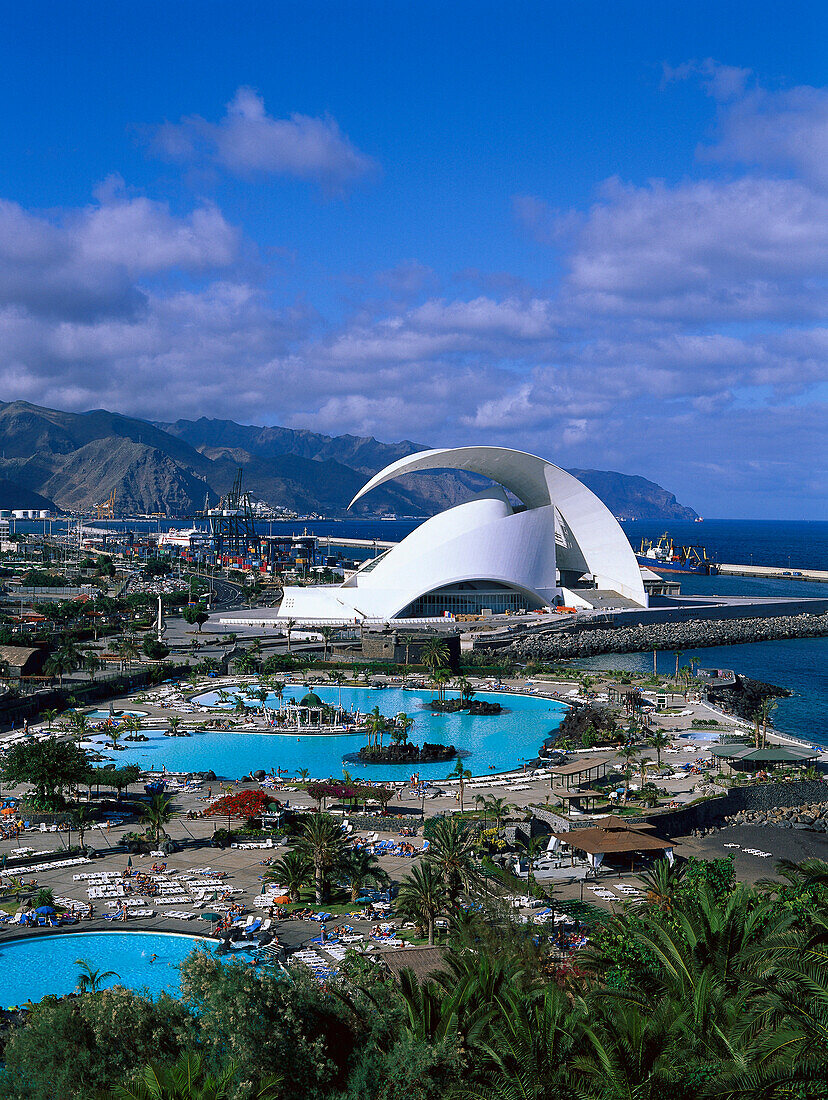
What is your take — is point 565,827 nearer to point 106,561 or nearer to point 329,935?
point 329,935

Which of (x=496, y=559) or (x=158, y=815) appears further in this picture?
(x=496, y=559)

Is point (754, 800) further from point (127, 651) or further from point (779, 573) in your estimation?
point (779, 573)

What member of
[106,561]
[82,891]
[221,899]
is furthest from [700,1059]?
[106,561]

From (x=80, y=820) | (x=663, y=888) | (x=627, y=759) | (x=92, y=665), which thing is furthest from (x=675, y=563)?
(x=663, y=888)

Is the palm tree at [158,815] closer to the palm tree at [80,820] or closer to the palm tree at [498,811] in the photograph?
the palm tree at [80,820]

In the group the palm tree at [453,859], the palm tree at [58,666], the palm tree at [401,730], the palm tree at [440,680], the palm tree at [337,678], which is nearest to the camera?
the palm tree at [453,859]

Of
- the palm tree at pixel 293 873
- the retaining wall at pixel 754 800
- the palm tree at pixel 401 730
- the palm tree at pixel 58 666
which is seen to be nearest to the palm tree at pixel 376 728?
the palm tree at pixel 401 730

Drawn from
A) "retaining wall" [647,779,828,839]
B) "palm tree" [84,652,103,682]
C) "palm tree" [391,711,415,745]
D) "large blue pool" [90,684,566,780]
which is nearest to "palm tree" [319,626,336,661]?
"large blue pool" [90,684,566,780]

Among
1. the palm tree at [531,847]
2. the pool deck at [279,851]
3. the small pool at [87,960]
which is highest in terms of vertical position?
the palm tree at [531,847]
